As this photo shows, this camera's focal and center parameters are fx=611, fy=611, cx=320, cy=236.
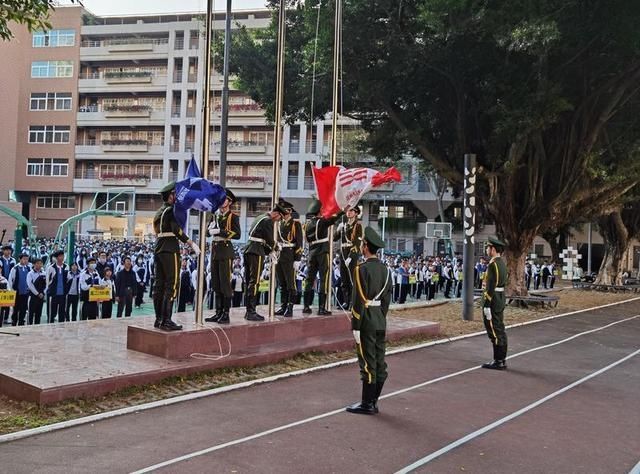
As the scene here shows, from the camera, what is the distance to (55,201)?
171ft

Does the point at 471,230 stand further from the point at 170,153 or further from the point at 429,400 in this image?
the point at 170,153

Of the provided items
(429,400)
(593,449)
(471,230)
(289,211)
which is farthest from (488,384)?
(471,230)

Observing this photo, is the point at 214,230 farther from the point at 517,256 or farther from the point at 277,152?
the point at 517,256

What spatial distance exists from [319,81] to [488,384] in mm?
11267

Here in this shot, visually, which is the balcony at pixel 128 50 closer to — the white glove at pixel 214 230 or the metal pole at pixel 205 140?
the metal pole at pixel 205 140

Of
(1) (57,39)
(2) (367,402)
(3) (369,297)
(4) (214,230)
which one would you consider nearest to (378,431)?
(2) (367,402)

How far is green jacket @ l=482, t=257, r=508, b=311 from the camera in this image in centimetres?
980

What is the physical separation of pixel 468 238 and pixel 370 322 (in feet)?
32.5

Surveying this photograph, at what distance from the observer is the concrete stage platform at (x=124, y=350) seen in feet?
22.4

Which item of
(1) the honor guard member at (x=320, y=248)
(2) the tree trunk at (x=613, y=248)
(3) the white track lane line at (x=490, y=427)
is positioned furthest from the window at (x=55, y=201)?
(3) the white track lane line at (x=490, y=427)

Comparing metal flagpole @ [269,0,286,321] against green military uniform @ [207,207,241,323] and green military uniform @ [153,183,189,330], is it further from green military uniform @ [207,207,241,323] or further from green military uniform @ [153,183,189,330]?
green military uniform @ [153,183,189,330]

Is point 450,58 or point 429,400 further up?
point 450,58

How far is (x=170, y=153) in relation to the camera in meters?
49.8

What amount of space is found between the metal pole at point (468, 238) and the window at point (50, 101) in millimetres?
43333
